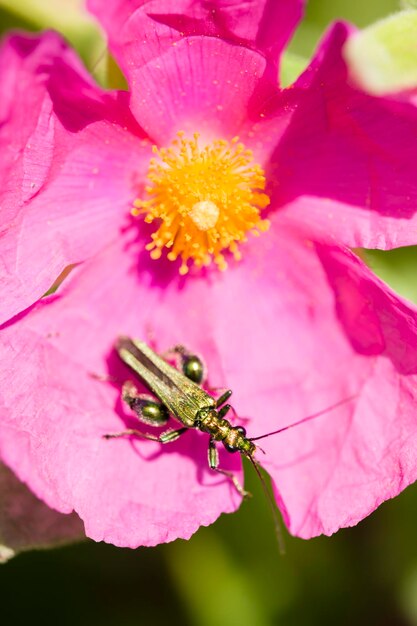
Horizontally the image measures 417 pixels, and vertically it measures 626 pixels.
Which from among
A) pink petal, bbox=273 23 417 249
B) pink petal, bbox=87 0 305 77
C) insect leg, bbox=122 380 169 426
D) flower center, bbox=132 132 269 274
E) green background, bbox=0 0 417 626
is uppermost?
pink petal, bbox=87 0 305 77

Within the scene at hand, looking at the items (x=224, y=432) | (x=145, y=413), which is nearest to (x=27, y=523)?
(x=145, y=413)

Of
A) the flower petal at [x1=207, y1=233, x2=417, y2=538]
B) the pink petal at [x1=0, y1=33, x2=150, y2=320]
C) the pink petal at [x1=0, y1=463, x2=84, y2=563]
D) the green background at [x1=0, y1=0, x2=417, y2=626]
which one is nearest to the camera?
the pink petal at [x1=0, y1=33, x2=150, y2=320]

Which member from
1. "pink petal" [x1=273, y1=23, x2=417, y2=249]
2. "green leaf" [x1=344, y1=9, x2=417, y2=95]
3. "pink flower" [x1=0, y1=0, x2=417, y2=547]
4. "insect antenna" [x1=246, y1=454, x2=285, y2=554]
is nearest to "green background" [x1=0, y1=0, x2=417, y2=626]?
"insect antenna" [x1=246, y1=454, x2=285, y2=554]

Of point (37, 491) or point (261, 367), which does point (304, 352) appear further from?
point (37, 491)

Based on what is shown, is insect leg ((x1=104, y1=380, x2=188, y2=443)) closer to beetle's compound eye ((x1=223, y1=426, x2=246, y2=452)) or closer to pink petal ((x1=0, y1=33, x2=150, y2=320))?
beetle's compound eye ((x1=223, y1=426, x2=246, y2=452))

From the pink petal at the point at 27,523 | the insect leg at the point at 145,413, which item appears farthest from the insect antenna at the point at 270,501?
the pink petal at the point at 27,523

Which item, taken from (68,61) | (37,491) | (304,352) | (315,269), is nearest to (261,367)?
(304,352)

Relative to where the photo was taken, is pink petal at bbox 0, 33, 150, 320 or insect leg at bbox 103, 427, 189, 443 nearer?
pink petal at bbox 0, 33, 150, 320

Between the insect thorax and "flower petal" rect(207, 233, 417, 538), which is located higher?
"flower petal" rect(207, 233, 417, 538)
